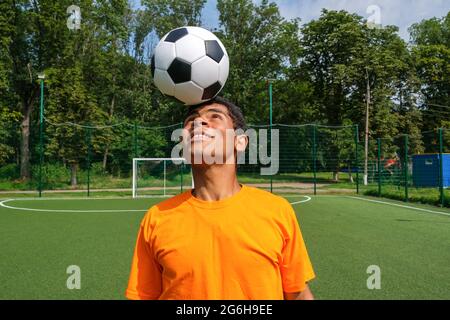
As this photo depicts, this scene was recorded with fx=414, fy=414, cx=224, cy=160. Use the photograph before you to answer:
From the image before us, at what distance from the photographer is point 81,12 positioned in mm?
29453

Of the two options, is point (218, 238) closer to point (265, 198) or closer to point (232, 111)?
point (265, 198)

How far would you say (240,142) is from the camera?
185cm

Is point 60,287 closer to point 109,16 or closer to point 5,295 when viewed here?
point 5,295

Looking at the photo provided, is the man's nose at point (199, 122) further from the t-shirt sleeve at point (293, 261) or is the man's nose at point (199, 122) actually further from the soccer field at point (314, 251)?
the soccer field at point (314, 251)

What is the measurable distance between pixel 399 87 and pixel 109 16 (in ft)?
79.8

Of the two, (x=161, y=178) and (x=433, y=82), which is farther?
(x=433, y=82)

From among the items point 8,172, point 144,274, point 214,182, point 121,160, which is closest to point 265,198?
point 214,182

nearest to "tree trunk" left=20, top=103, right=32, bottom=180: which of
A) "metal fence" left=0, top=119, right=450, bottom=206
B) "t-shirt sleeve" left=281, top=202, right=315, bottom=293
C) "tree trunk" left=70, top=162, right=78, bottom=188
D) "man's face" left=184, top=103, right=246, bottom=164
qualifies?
"metal fence" left=0, top=119, right=450, bottom=206

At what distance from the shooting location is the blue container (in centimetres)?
1680

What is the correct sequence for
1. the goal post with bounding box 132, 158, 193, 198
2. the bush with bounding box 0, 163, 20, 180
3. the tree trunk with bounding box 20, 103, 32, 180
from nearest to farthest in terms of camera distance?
the goal post with bounding box 132, 158, 193, 198
the bush with bounding box 0, 163, 20, 180
the tree trunk with bounding box 20, 103, 32, 180

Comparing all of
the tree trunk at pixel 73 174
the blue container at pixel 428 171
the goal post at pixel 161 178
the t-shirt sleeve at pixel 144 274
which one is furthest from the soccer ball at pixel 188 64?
the tree trunk at pixel 73 174

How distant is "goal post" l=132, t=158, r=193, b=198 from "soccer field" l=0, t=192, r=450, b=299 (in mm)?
6966

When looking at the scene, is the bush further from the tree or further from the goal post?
the tree

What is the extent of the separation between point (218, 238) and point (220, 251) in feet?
0.17
